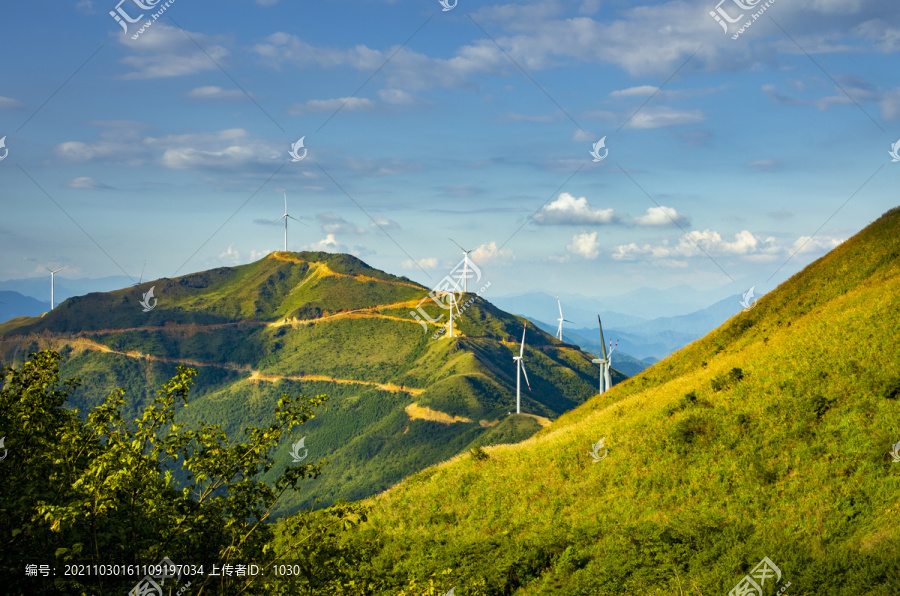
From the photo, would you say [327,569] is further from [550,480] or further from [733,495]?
[550,480]

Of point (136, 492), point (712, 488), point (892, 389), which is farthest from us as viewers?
point (892, 389)

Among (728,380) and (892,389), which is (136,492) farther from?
(728,380)

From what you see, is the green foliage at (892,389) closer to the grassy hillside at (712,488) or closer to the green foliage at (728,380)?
the grassy hillside at (712,488)

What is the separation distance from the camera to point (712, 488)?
34438mm

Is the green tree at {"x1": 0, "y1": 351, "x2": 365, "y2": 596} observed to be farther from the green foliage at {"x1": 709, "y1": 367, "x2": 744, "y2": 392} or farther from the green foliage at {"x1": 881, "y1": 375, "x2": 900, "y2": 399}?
the green foliage at {"x1": 709, "y1": 367, "x2": 744, "y2": 392}

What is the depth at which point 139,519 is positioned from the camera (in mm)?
19234

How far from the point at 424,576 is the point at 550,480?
38.7ft

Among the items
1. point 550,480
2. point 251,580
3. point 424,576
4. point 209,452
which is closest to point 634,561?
point 424,576

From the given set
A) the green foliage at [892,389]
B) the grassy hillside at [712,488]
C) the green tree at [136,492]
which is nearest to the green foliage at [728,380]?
the grassy hillside at [712,488]

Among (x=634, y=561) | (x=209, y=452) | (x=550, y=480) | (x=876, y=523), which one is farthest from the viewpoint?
(x=550, y=480)

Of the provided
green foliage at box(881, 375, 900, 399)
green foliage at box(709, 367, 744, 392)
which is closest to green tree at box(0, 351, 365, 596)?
green foliage at box(881, 375, 900, 399)

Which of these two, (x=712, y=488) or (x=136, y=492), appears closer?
(x=136, y=492)

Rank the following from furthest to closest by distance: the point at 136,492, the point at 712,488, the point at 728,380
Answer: the point at 728,380 → the point at 712,488 → the point at 136,492

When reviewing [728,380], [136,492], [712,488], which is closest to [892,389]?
[728,380]
